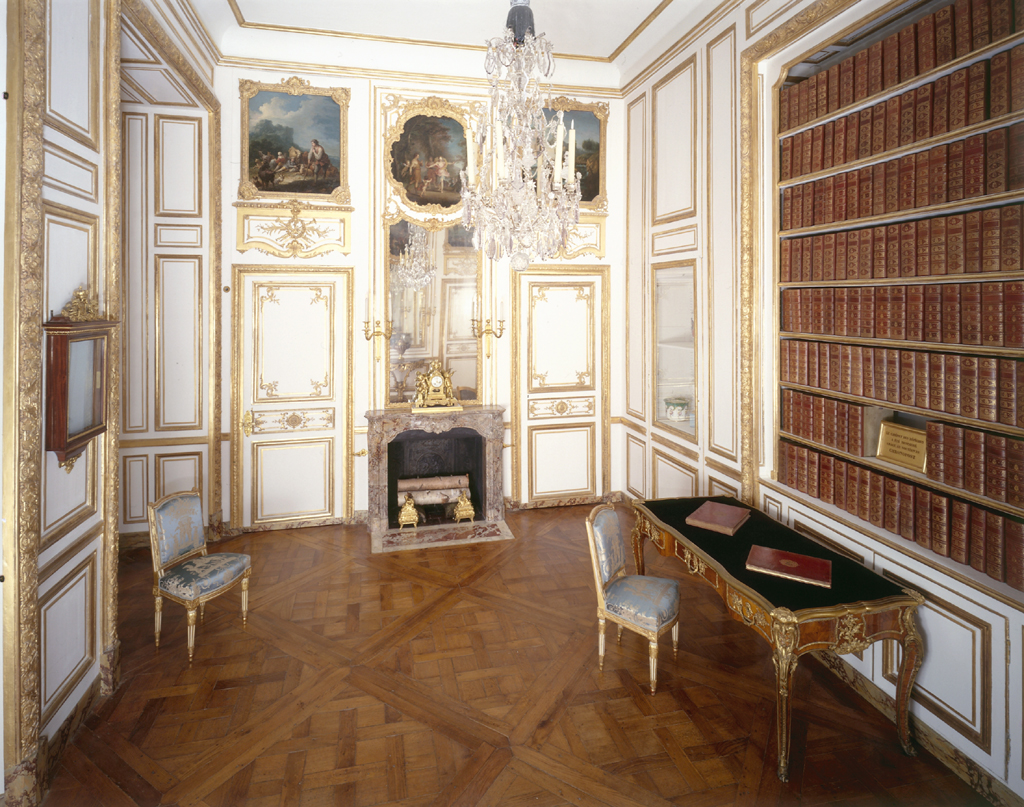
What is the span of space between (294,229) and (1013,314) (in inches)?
203

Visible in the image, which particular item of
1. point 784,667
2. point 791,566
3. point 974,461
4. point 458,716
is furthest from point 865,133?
point 458,716

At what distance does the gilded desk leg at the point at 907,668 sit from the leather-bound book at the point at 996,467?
21.2 inches

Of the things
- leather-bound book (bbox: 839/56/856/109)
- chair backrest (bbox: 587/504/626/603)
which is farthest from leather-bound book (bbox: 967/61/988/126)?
chair backrest (bbox: 587/504/626/603)

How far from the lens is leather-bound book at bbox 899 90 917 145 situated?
292cm

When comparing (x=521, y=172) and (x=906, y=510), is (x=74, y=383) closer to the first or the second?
(x=521, y=172)

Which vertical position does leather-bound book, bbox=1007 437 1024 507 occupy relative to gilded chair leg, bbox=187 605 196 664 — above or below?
above

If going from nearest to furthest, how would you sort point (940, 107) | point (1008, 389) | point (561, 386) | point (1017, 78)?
point (1017, 78), point (1008, 389), point (940, 107), point (561, 386)

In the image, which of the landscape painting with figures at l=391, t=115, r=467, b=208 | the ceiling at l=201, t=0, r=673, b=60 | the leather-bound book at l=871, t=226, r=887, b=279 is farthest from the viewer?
the landscape painting with figures at l=391, t=115, r=467, b=208

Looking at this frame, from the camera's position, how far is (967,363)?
107 inches

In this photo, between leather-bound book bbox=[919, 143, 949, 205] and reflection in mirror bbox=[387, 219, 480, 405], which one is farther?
reflection in mirror bbox=[387, 219, 480, 405]

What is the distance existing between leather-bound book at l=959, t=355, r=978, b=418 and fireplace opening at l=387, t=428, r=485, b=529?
3940 mm

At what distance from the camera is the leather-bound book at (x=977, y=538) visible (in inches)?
104

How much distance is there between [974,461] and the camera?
2.69 metres

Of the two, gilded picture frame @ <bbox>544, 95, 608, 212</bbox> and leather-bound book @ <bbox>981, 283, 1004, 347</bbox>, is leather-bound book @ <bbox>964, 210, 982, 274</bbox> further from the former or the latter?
gilded picture frame @ <bbox>544, 95, 608, 212</bbox>
